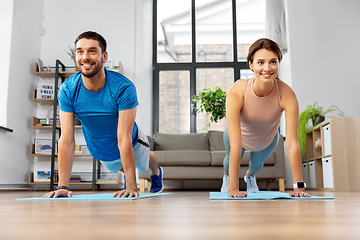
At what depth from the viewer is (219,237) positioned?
382 mm

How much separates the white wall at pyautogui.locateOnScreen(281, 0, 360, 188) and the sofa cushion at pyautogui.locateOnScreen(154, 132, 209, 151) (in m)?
1.42

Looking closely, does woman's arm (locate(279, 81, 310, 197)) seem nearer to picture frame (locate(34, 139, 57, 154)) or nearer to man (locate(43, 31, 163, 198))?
man (locate(43, 31, 163, 198))

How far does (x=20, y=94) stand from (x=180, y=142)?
8.22 feet

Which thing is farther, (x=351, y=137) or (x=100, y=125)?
(x=351, y=137)

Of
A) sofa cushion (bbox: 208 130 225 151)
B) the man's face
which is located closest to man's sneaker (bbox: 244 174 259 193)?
the man's face

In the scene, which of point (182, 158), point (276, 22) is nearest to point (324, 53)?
point (276, 22)

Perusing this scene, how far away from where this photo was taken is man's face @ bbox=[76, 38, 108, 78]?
69.5 inches

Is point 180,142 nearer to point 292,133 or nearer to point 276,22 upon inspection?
point 276,22

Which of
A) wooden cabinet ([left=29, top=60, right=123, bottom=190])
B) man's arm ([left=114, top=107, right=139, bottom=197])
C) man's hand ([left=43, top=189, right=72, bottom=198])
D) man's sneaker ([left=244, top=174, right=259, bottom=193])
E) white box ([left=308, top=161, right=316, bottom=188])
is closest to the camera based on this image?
man's hand ([left=43, top=189, right=72, bottom=198])

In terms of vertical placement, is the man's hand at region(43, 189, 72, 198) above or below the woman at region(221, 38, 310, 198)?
below

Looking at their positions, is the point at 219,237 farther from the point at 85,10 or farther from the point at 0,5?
the point at 85,10

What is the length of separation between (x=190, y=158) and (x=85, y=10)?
3435mm

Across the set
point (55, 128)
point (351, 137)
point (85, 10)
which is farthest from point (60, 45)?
point (351, 137)

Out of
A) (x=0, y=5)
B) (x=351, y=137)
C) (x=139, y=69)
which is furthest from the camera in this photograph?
(x=139, y=69)
